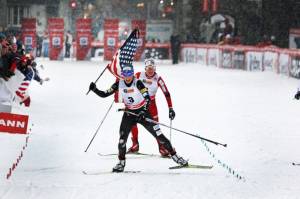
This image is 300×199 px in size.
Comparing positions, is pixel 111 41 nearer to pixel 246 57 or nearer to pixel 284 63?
pixel 246 57

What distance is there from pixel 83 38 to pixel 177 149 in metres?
32.4

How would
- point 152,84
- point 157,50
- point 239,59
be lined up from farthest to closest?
point 157,50, point 239,59, point 152,84

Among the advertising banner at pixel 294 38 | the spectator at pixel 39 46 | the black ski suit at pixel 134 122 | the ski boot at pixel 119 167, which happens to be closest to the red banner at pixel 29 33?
the spectator at pixel 39 46

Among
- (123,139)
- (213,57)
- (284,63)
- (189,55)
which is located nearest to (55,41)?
(189,55)

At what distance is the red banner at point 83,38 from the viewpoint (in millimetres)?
45156

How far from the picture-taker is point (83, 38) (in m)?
45.4

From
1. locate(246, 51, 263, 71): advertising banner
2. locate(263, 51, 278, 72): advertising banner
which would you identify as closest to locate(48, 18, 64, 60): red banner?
locate(246, 51, 263, 71): advertising banner

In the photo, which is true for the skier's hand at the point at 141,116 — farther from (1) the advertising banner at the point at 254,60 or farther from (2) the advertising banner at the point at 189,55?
(2) the advertising banner at the point at 189,55

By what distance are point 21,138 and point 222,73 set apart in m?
22.1

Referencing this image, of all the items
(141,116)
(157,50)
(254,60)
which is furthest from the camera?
(157,50)

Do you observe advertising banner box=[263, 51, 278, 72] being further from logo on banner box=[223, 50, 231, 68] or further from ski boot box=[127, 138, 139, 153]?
ski boot box=[127, 138, 139, 153]

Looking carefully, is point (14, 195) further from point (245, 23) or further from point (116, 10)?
point (116, 10)

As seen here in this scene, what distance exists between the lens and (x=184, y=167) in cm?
1145

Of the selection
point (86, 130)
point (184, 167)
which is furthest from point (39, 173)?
point (86, 130)
